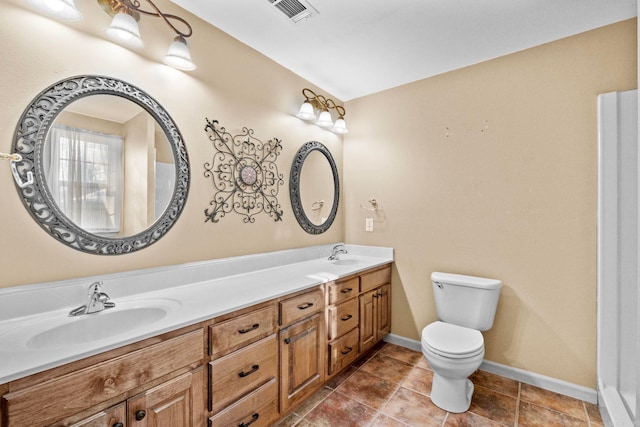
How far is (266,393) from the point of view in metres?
1.53

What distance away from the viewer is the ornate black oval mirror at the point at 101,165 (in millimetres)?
1255

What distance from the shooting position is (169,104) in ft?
5.50

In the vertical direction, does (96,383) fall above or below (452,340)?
above

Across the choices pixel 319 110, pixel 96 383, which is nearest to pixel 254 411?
pixel 96 383

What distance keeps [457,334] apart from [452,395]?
0.37 metres

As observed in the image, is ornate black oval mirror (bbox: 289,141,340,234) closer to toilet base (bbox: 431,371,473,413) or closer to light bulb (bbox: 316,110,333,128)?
light bulb (bbox: 316,110,333,128)

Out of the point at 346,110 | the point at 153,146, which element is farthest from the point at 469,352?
the point at 346,110

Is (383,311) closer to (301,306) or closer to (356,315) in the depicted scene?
(356,315)

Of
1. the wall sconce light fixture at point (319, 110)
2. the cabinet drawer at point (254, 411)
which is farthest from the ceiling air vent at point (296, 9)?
the cabinet drawer at point (254, 411)

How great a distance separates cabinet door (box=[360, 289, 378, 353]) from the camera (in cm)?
233

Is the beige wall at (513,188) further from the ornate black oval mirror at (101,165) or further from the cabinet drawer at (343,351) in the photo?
the ornate black oval mirror at (101,165)

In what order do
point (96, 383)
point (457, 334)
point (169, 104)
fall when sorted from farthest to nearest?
1. point (457, 334)
2. point (169, 104)
3. point (96, 383)

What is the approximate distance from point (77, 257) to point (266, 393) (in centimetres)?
115

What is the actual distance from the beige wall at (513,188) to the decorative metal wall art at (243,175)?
1.10 m
